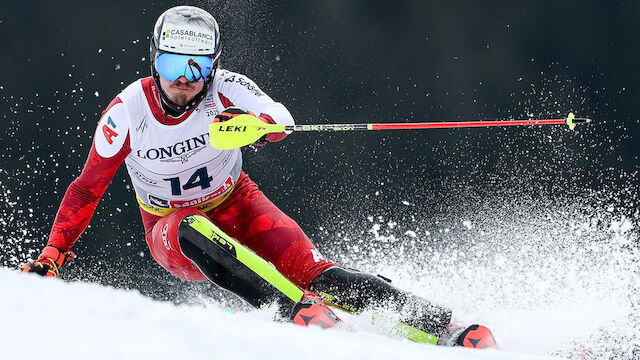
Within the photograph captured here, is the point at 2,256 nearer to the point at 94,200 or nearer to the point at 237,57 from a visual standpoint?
the point at 237,57

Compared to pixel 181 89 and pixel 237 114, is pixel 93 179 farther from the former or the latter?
pixel 237 114

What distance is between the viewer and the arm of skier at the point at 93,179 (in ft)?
8.11

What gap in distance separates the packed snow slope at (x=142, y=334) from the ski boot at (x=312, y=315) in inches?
24.4

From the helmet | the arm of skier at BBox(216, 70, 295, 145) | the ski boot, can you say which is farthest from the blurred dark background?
the ski boot

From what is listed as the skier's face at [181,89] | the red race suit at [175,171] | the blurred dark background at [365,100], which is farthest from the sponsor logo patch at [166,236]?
the blurred dark background at [365,100]

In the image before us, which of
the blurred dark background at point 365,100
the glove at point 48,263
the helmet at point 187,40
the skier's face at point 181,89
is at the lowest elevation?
the glove at point 48,263

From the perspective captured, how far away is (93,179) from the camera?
→ 8.21 feet

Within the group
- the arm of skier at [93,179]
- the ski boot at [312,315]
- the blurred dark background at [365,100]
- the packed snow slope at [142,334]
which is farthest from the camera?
the blurred dark background at [365,100]

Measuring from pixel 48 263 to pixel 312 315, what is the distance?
0.91m

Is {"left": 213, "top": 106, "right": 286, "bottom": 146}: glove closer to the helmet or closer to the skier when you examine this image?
the skier

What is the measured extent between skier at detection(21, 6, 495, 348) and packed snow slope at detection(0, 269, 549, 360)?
0.76m

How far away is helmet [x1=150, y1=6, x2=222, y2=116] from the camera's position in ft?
7.81

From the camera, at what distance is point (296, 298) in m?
2.18

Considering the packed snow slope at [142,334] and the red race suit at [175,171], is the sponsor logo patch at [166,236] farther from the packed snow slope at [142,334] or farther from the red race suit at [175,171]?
the packed snow slope at [142,334]
